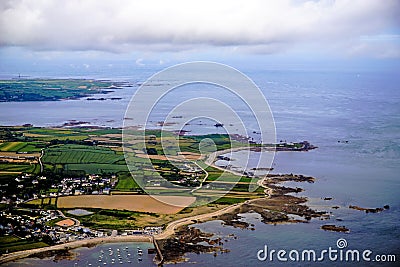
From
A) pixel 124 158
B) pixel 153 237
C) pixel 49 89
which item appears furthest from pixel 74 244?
pixel 49 89

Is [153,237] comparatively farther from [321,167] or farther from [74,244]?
[321,167]

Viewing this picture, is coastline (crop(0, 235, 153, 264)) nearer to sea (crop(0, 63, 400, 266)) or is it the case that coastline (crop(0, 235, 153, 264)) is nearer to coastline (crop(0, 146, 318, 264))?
coastline (crop(0, 146, 318, 264))

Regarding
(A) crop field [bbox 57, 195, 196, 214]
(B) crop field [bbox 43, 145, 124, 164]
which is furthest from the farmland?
(A) crop field [bbox 57, 195, 196, 214]

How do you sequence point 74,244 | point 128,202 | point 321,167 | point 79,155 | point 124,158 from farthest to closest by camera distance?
point 79,155, point 124,158, point 321,167, point 128,202, point 74,244

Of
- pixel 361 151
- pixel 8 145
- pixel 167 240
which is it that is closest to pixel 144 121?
pixel 8 145

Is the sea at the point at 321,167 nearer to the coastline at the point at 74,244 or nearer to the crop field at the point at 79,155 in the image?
the coastline at the point at 74,244

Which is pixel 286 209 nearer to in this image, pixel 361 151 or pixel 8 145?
pixel 361 151
